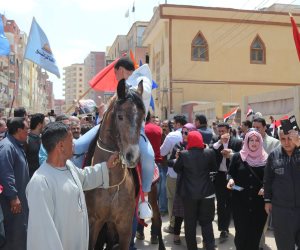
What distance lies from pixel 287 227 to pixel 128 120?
242 cm

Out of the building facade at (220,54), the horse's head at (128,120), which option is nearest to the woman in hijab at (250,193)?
the horse's head at (128,120)

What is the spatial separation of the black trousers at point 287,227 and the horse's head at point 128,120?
2.19 m

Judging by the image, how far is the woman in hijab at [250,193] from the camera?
559cm

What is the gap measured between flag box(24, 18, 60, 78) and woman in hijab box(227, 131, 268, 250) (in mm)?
5542

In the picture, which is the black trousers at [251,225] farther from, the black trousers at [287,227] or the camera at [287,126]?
the camera at [287,126]

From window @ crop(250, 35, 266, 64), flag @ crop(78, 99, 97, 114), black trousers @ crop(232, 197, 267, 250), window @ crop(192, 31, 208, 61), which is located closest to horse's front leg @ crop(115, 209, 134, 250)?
black trousers @ crop(232, 197, 267, 250)

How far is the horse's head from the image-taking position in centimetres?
365

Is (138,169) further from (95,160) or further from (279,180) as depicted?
(279,180)

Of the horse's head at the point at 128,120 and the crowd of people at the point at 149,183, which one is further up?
the horse's head at the point at 128,120

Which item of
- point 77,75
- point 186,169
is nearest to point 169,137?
point 186,169

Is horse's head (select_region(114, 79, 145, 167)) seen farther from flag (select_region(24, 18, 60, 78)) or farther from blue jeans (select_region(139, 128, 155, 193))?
flag (select_region(24, 18, 60, 78))

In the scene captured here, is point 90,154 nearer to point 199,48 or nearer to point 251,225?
point 251,225

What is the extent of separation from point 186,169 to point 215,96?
23171 millimetres

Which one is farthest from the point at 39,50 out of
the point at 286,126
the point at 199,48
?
the point at 199,48
